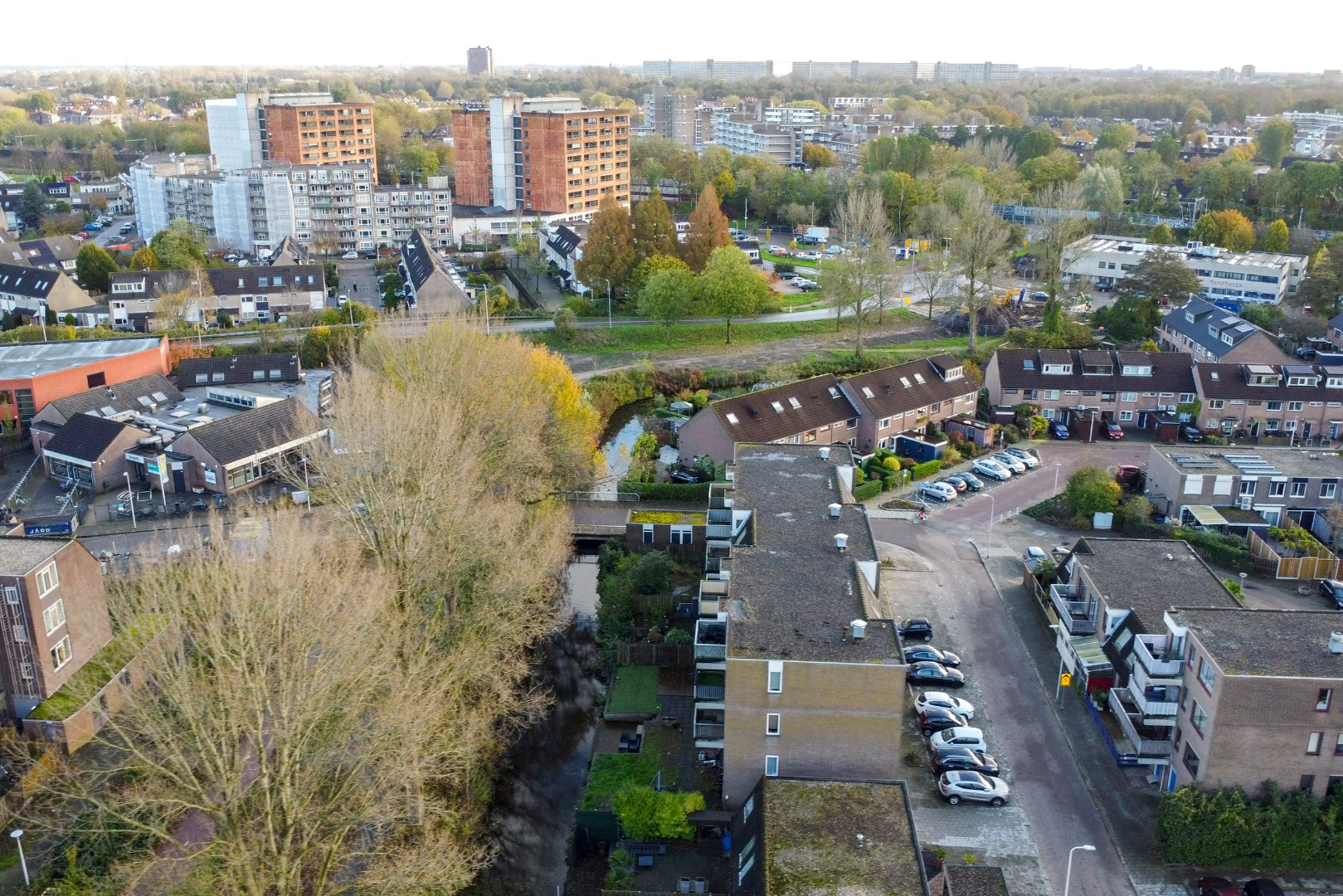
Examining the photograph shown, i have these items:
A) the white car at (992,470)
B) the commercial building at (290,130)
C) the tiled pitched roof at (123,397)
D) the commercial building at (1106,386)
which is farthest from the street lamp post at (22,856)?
the commercial building at (290,130)

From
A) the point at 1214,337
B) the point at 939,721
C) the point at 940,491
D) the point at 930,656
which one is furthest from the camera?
the point at 1214,337

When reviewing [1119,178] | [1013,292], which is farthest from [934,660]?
[1119,178]

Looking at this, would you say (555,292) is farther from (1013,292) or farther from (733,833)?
(733,833)

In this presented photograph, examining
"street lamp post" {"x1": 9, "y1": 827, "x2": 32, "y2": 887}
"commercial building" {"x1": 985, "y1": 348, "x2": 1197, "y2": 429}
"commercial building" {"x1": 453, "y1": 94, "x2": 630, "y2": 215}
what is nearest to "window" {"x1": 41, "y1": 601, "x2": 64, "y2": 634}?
"street lamp post" {"x1": 9, "y1": 827, "x2": 32, "y2": 887}

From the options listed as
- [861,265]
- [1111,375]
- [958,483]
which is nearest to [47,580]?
[958,483]

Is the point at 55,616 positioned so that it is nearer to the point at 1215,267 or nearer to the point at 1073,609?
the point at 1073,609

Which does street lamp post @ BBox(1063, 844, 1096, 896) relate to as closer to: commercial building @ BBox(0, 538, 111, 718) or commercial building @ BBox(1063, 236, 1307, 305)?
commercial building @ BBox(0, 538, 111, 718)
